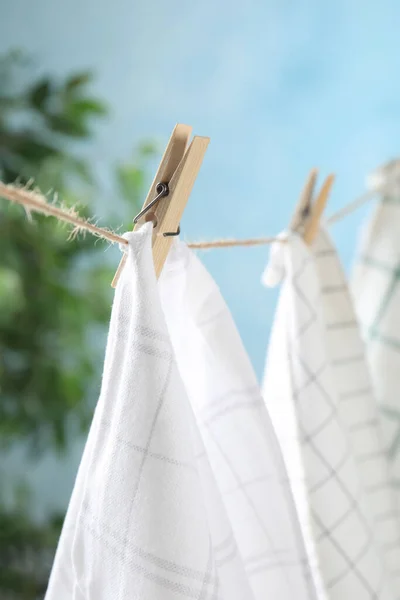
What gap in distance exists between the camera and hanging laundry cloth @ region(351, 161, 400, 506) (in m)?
0.71

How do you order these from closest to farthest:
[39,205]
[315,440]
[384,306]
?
[39,205] < [315,440] < [384,306]

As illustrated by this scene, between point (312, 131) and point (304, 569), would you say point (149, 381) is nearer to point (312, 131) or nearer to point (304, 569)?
point (304, 569)

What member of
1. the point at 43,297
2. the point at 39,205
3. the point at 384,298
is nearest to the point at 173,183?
the point at 39,205

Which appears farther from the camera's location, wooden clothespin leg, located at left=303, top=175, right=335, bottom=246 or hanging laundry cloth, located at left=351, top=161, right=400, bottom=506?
hanging laundry cloth, located at left=351, top=161, right=400, bottom=506

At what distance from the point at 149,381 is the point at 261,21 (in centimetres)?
125

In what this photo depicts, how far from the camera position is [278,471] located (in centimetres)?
44

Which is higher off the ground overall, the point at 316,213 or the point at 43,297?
the point at 43,297

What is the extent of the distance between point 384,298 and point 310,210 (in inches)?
6.8

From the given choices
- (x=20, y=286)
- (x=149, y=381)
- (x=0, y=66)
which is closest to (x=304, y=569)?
(x=149, y=381)

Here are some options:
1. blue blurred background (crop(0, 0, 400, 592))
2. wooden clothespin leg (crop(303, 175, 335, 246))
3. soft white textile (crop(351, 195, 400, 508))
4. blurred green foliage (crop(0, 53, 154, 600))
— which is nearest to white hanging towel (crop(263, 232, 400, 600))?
wooden clothespin leg (crop(303, 175, 335, 246))

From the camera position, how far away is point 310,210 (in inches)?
23.0

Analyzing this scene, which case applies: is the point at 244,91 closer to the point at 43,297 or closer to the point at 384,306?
the point at 43,297

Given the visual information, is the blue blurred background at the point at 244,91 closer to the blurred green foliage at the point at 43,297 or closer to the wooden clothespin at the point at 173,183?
the blurred green foliage at the point at 43,297

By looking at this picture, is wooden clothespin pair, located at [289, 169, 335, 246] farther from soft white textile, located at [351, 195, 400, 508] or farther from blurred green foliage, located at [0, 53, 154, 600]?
blurred green foliage, located at [0, 53, 154, 600]
